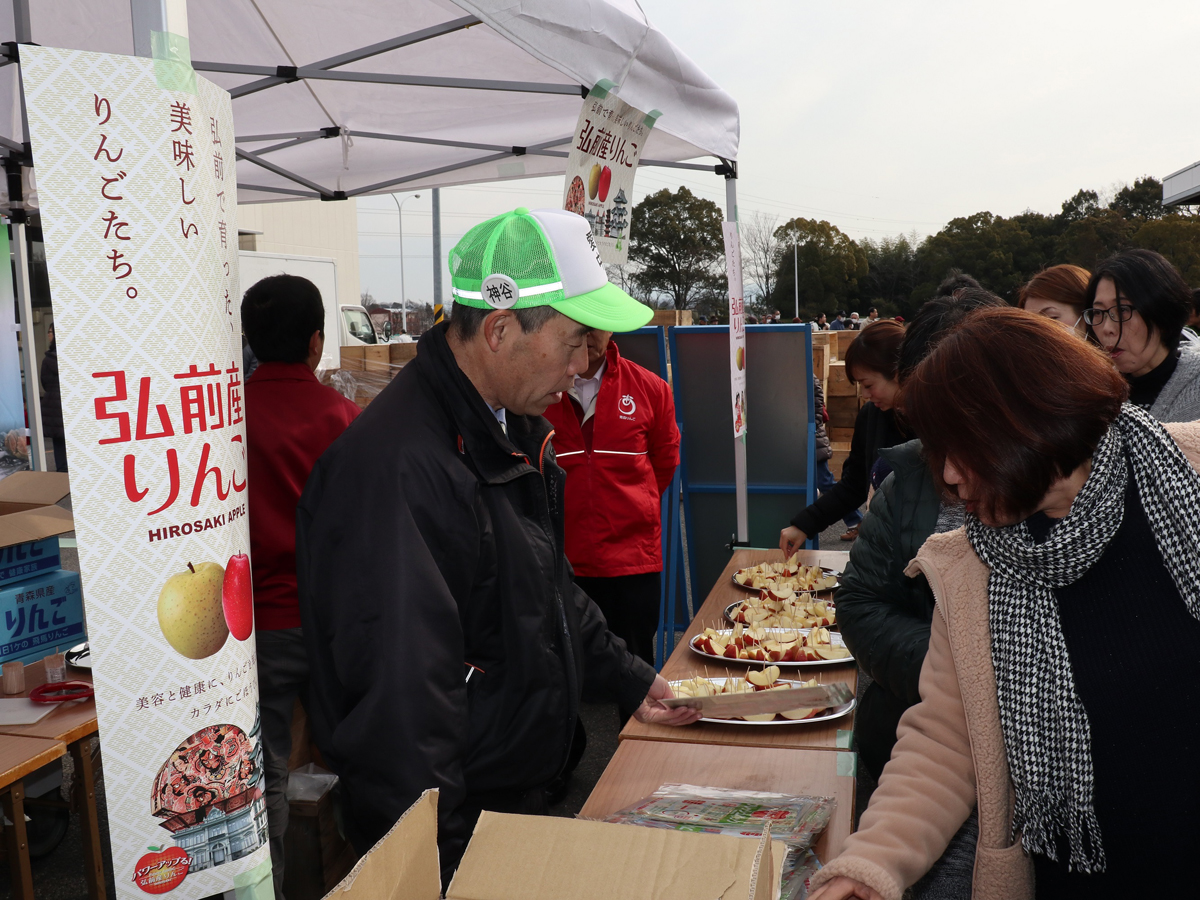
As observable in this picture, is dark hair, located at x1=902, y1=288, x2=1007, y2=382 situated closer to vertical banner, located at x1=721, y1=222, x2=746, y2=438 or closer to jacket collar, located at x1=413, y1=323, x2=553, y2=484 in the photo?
jacket collar, located at x1=413, y1=323, x2=553, y2=484

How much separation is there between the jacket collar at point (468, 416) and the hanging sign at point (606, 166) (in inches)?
47.9

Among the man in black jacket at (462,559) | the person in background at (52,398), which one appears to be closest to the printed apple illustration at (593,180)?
the man in black jacket at (462,559)

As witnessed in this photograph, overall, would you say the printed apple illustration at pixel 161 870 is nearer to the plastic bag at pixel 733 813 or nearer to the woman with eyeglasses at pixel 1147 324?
the plastic bag at pixel 733 813

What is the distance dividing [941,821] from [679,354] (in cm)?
378

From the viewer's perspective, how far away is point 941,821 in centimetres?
132

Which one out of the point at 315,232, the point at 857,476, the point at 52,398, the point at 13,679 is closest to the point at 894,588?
the point at 857,476

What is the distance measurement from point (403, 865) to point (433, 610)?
501mm

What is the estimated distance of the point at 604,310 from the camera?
1.59 metres

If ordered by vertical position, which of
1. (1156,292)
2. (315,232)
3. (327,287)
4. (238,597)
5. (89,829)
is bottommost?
(89,829)

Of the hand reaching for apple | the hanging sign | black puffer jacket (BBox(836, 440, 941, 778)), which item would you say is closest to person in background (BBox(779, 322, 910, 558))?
black puffer jacket (BBox(836, 440, 941, 778))

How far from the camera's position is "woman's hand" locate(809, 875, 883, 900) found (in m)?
1.20

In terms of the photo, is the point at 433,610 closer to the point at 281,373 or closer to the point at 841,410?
the point at 281,373

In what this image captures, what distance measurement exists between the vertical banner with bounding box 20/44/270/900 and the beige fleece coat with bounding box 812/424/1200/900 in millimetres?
827

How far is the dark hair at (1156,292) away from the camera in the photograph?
3.01 meters
